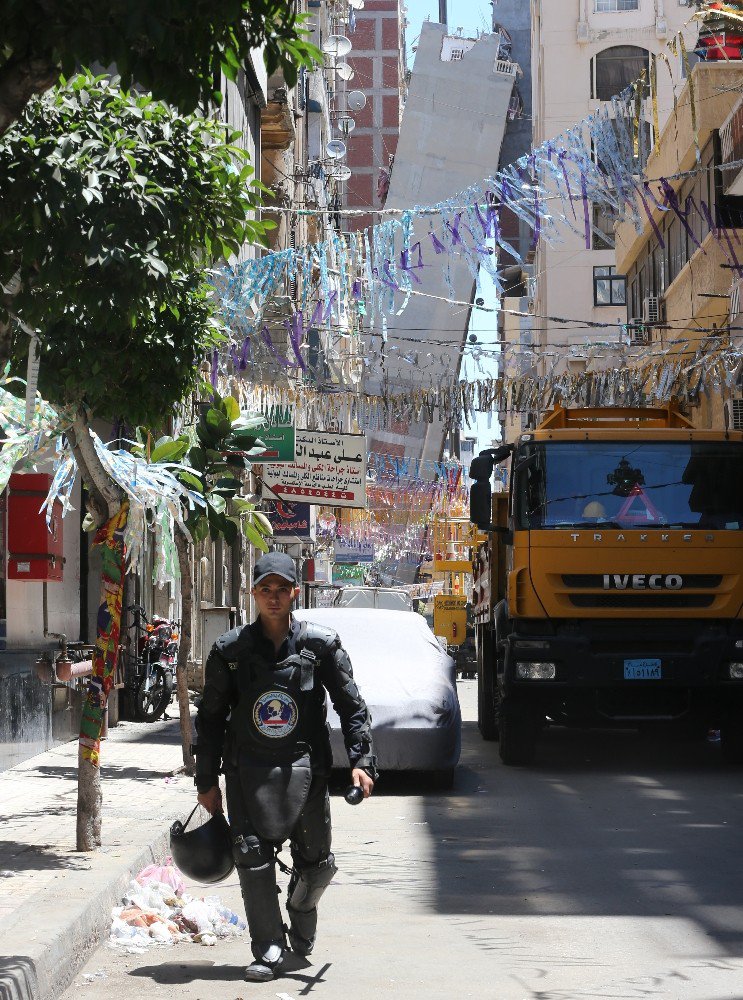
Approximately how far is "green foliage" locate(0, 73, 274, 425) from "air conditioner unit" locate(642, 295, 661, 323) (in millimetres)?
27818

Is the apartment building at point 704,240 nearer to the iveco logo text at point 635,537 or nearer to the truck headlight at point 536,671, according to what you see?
the iveco logo text at point 635,537

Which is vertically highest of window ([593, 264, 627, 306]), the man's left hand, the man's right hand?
window ([593, 264, 627, 306])

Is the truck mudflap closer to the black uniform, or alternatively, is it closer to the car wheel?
the car wheel

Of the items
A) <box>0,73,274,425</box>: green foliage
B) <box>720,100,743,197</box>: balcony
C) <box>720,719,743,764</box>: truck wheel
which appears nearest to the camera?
<box>0,73,274,425</box>: green foliage

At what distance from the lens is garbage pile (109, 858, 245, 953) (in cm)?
723

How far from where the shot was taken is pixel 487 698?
61.3 feet

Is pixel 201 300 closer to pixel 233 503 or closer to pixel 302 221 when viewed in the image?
pixel 233 503

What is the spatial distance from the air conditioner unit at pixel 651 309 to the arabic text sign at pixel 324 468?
478 inches

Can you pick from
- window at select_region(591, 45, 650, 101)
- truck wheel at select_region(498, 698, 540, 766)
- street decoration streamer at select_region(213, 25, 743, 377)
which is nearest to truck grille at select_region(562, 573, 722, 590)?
truck wheel at select_region(498, 698, 540, 766)

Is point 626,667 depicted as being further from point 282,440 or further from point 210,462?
point 282,440

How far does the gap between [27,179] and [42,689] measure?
9.13m

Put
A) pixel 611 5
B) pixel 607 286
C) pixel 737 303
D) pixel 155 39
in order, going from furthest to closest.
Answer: pixel 611 5 → pixel 607 286 → pixel 737 303 → pixel 155 39

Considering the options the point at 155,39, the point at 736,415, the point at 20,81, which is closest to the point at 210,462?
the point at 20,81

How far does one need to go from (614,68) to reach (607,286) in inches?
406
